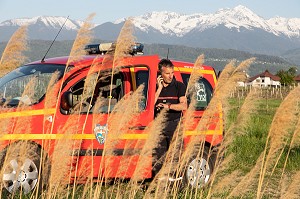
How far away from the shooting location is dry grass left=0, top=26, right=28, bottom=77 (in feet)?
17.7

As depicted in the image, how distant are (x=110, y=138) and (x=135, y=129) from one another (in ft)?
9.47

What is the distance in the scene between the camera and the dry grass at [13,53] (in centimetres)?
538

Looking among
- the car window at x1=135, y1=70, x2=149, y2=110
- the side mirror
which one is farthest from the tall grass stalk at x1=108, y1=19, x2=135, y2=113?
→ the car window at x1=135, y1=70, x2=149, y2=110

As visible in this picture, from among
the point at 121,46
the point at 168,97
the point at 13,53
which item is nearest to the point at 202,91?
the point at 168,97

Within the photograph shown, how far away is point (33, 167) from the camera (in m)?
7.64

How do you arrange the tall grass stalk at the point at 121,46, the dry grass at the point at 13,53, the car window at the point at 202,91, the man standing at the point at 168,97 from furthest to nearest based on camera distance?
the car window at the point at 202,91
the man standing at the point at 168,97
the tall grass stalk at the point at 121,46
the dry grass at the point at 13,53

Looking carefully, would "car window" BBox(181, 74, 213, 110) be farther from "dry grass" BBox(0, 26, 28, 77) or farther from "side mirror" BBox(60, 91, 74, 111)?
"dry grass" BBox(0, 26, 28, 77)

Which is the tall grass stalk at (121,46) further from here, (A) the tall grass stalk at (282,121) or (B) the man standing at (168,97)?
(B) the man standing at (168,97)

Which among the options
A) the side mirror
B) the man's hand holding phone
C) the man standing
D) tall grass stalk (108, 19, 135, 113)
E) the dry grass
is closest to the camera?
the dry grass

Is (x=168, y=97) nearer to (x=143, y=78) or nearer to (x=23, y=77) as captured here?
(x=143, y=78)

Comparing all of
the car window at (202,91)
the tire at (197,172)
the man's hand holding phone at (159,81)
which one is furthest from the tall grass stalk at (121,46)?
the car window at (202,91)

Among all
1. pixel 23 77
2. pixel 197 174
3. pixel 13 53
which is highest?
pixel 13 53

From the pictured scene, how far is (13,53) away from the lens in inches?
215

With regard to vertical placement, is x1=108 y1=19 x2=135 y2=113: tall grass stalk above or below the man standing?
above
